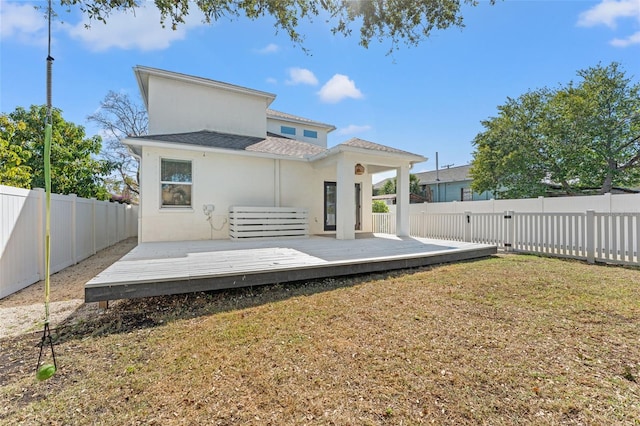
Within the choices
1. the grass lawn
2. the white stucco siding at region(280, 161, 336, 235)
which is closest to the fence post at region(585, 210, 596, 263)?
the grass lawn

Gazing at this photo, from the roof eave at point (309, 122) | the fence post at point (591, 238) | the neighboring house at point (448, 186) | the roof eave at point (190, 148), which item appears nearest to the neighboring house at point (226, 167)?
the roof eave at point (190, 148)

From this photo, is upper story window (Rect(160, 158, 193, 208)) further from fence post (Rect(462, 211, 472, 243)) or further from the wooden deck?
fence post (Rect(462, 211, 472, 243))

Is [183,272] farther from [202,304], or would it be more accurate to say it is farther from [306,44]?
[306,44]

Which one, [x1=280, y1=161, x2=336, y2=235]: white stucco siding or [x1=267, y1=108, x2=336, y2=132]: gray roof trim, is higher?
[x1=267, y1=108, x2=336, y2=132]: gray roof trim

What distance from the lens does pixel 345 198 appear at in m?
8.70

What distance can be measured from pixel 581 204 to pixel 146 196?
15.0m

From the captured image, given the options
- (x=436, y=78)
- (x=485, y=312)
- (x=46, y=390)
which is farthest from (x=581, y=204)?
(x=46, y=390)

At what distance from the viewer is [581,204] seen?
34.6ft

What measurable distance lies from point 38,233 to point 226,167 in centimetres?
467

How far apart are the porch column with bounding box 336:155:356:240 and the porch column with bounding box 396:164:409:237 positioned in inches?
83.2

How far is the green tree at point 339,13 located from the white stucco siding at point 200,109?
19.3 ft

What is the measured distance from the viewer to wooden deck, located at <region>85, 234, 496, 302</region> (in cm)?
381

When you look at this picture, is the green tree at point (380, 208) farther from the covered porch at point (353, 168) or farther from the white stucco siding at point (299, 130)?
the covered porch at point (353, 168)

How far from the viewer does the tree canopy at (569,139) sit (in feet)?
45.9
